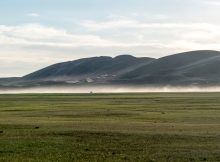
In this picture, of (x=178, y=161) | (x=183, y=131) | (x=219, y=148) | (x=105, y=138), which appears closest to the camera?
(x=178, y=161)

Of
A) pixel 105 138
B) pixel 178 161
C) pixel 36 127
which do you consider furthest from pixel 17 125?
pixel 178 161

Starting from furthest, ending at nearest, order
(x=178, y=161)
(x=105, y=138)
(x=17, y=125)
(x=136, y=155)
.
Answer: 1. (x=17, y=125)
2. (x=105, y=138)
3. (x=136, y=155)
4. (x=178, y=161)

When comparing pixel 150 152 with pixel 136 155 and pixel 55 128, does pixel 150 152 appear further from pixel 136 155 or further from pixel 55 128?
pixel 55 128

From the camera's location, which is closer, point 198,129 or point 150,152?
point 150,152

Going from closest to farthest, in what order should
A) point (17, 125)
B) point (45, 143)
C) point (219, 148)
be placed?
point (219, 148) < point (45, 143) < point (17, 125)

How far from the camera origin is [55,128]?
50.6m

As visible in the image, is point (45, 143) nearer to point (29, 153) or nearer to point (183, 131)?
point (29, 153)

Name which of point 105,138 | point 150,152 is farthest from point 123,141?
point 150,152

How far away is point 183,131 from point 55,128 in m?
11.9

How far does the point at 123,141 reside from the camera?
1596 inches

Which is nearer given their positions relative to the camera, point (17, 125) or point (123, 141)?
point (123, 141)

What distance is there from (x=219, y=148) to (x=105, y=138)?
9.57 metres

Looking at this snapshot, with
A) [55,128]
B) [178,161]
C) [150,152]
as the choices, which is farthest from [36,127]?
[178,161]

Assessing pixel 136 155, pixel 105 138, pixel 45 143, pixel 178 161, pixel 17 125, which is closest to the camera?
pixel 178 161
